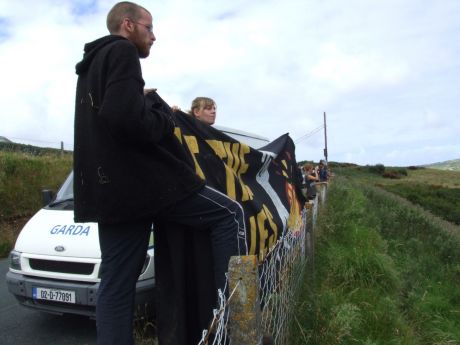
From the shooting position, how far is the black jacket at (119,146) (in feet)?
6.86

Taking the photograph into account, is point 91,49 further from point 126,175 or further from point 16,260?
point 16,260

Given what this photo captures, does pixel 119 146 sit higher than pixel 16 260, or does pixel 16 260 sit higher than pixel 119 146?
pixel 119 146

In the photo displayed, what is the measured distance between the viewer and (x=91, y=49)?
2.33 meters

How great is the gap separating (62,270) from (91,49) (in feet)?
8.31

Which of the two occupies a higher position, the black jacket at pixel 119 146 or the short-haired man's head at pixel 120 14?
the short-haired man's head at pixel 120 14

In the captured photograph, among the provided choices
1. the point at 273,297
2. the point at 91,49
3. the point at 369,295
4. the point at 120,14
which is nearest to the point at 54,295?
the point at 273,297

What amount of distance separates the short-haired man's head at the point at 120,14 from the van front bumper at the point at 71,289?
2192 mm

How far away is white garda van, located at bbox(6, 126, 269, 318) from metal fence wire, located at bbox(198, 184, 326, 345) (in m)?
1.20

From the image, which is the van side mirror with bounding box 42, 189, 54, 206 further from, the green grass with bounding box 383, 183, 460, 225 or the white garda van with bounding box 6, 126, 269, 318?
the green grass with bounding box 383, 183, 460, 225

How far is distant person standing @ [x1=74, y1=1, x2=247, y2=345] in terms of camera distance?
2139 millimetres

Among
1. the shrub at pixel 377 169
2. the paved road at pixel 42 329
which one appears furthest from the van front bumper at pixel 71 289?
the shrub at pixel 377 169

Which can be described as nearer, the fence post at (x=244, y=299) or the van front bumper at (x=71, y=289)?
the fence post at (x=244, y=299)

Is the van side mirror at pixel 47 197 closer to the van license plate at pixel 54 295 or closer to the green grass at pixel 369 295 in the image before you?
the van license plate at pixel 54 295

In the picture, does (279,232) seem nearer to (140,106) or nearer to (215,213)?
(215,213)
